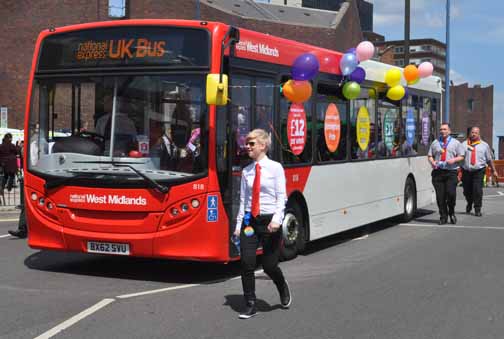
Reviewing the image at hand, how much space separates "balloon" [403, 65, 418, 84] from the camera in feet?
43.1

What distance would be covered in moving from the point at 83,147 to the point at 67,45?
125cm

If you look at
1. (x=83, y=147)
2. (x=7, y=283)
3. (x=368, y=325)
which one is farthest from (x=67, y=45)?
(x=368, y=325)

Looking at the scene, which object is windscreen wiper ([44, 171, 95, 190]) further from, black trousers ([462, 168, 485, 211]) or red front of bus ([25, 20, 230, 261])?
black trousers ([462, 168, 485, 211])

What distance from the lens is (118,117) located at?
784 centimetres

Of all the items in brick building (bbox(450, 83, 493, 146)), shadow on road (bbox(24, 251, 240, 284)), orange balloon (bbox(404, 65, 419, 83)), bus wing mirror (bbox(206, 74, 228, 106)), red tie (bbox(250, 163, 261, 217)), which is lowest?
shadow on road (bbox(24, 251, 240, 284))

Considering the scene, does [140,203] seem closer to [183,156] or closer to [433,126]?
[183,156]

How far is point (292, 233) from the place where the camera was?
9.48 m

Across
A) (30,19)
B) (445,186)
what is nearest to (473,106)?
(30,19)

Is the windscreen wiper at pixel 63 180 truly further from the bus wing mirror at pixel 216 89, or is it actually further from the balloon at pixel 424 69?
the balloon at pixel 424 69

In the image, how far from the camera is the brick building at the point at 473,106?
102 meters

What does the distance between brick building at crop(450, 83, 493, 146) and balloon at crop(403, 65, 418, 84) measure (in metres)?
92.0

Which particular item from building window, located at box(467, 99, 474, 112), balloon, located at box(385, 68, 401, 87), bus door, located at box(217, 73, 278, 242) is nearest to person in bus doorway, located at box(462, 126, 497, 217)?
balloon, located at box(385, 68, 401, 87)

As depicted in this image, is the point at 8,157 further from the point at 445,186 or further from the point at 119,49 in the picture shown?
the point at 119,49

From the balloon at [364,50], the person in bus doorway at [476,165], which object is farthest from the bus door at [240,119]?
the person in bus doorway at [476,165]
